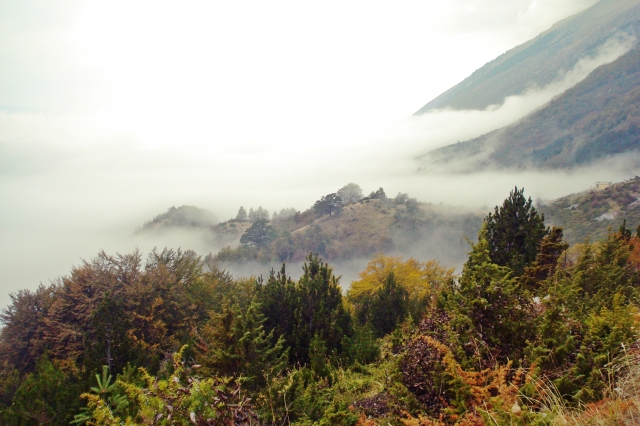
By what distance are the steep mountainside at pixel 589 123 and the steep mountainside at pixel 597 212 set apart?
251 feet

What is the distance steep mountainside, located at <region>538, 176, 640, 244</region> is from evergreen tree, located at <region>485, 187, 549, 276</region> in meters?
62.7

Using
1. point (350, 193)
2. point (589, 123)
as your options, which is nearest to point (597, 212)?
point (350, 193)

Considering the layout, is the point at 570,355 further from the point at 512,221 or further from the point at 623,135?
the point at 623,135

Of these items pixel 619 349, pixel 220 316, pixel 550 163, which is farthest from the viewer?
pixel 550 163

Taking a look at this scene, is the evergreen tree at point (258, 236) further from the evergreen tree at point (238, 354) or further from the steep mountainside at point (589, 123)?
the steep mountainside at point (589, 123)

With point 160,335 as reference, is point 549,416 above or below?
above

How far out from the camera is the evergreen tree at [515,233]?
14258mm

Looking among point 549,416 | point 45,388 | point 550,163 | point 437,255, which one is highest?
point 549,416

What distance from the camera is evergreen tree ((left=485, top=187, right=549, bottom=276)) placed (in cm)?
1426

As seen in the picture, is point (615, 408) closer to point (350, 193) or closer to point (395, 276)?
point (395, 276)

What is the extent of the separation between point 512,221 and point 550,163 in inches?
7076

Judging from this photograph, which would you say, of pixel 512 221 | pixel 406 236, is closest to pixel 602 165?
pixel 406 236

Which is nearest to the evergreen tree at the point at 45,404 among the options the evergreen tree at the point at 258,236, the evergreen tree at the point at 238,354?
the evergreen tree at the point at 238,354

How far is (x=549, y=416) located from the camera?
317 centimetres
